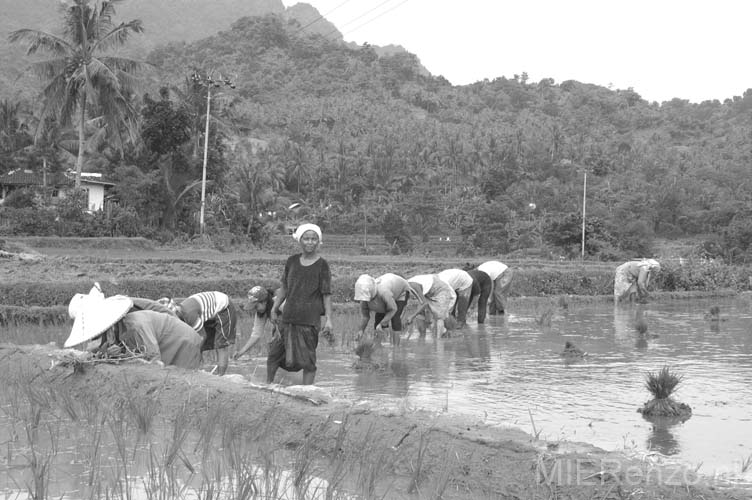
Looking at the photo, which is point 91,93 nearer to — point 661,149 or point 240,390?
point 240,390

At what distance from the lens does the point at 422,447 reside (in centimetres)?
433

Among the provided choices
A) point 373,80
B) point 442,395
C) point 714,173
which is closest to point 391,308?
point 442,395

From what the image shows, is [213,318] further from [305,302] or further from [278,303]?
[305,302]

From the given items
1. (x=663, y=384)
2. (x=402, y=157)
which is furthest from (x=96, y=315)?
(x=402, y=157)

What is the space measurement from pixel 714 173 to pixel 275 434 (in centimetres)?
6470

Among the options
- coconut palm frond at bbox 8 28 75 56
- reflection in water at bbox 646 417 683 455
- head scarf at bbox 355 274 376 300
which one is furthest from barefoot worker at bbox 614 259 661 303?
coconut palm frond at bbox 8 28 75 56

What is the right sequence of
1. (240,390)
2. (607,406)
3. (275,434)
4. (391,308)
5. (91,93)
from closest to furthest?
(275,434)
(240,390)
(607,406)
(391,308)
(91,93)

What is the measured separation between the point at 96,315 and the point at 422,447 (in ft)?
9.07

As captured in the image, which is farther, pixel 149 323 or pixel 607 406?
pixel 607 406

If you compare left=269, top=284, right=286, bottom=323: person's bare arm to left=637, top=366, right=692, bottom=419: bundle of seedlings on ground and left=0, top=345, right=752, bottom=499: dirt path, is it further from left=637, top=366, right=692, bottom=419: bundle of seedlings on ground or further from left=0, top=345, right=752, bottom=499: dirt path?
left=637, top=366, right=692, bottom=419: bundle of seedlings on ground

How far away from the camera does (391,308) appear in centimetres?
986

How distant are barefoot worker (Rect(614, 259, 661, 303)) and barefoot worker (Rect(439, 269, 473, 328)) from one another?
752cm

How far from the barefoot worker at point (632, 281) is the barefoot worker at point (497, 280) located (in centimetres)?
505

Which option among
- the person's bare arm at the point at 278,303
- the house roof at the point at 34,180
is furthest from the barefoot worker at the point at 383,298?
the house roof at the point at 34,180
